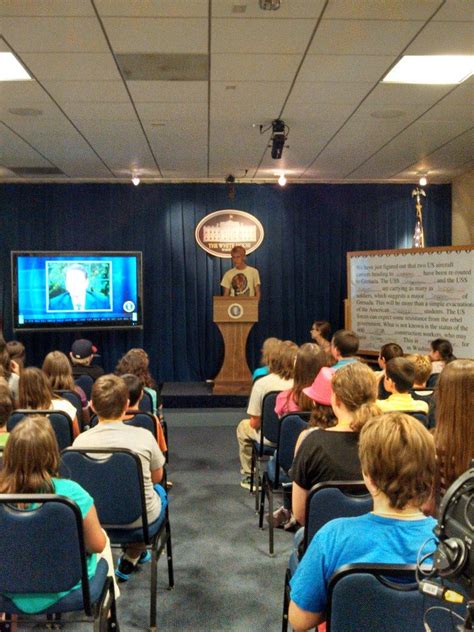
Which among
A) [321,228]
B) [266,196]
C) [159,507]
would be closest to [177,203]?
[266,196]

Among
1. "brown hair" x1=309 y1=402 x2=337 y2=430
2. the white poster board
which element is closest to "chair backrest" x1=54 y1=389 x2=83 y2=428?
"brown hair" x1=309 y1=402 x2=337 y2=430

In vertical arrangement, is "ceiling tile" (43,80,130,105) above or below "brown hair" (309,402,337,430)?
above

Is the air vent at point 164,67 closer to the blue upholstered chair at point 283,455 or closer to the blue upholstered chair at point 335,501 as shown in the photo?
the blue upholstered chair at point 283,455

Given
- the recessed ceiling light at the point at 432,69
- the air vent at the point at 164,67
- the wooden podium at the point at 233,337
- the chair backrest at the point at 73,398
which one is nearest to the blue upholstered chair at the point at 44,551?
the chair backrest at the point at 73,398

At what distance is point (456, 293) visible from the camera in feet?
20.7

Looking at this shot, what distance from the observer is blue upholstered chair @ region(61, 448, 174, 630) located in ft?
7.86

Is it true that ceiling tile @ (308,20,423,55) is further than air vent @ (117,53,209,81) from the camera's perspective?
No

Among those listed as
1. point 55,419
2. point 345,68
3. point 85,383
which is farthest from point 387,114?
point 55,419

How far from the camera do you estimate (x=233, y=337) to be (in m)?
7.16

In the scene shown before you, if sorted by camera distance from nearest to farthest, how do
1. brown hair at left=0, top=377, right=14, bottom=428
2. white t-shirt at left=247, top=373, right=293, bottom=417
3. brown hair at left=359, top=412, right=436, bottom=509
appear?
brown hair at left=359, top=412, right=436, bottom=509
brown hair at left=0, top=377, right=14, bottom=428
white t-shirt at left=247, top=373, right=293, bottom=417

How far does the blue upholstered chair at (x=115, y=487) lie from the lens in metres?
2.40

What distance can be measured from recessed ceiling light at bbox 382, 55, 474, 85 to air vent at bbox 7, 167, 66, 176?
183 inches

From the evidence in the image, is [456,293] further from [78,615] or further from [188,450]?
[78,615]

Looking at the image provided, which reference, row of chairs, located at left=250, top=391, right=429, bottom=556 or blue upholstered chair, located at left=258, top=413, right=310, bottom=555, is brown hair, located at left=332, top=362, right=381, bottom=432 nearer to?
row of chairs, located at left=250, top=391, right=429, bottom=556
